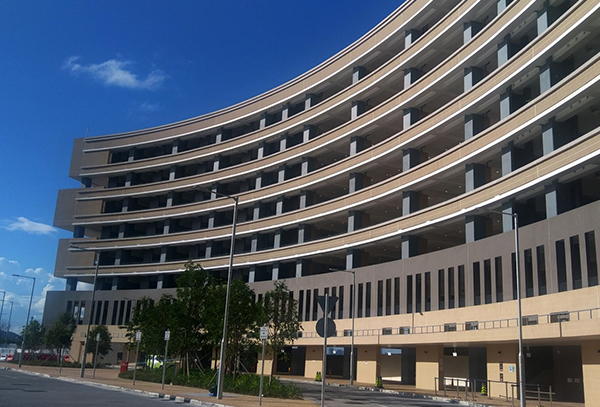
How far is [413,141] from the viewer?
56.5 m

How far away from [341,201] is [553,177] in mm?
28997

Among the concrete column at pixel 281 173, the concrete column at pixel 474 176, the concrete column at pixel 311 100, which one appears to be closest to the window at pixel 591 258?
the concrete column at pixel 474 176

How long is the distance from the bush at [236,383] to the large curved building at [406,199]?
11.0 meters

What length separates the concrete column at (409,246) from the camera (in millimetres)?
56031

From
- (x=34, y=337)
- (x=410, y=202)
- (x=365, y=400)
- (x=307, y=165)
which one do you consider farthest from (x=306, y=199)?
Answer: (x=34, y=337)

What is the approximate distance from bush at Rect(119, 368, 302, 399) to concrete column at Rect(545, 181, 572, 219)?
2056 cm

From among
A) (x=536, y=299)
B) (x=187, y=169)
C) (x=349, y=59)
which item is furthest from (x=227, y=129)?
(x=536, y=299)

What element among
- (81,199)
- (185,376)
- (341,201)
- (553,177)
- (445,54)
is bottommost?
(185,376)

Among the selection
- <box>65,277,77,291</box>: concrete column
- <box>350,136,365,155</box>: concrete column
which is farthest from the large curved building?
<box>65,277,77,291</box>: concrete column

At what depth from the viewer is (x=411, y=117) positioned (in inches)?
2306

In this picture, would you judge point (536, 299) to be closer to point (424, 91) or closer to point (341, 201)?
point (424, 91)

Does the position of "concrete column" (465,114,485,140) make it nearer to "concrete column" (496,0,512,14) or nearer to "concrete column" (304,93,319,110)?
"concrete column" (496,0,512,14)

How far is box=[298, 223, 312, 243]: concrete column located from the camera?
2790 inches

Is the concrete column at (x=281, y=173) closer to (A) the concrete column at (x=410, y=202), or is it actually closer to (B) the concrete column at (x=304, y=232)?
(B) the concrete column at (x=304, y=232)
